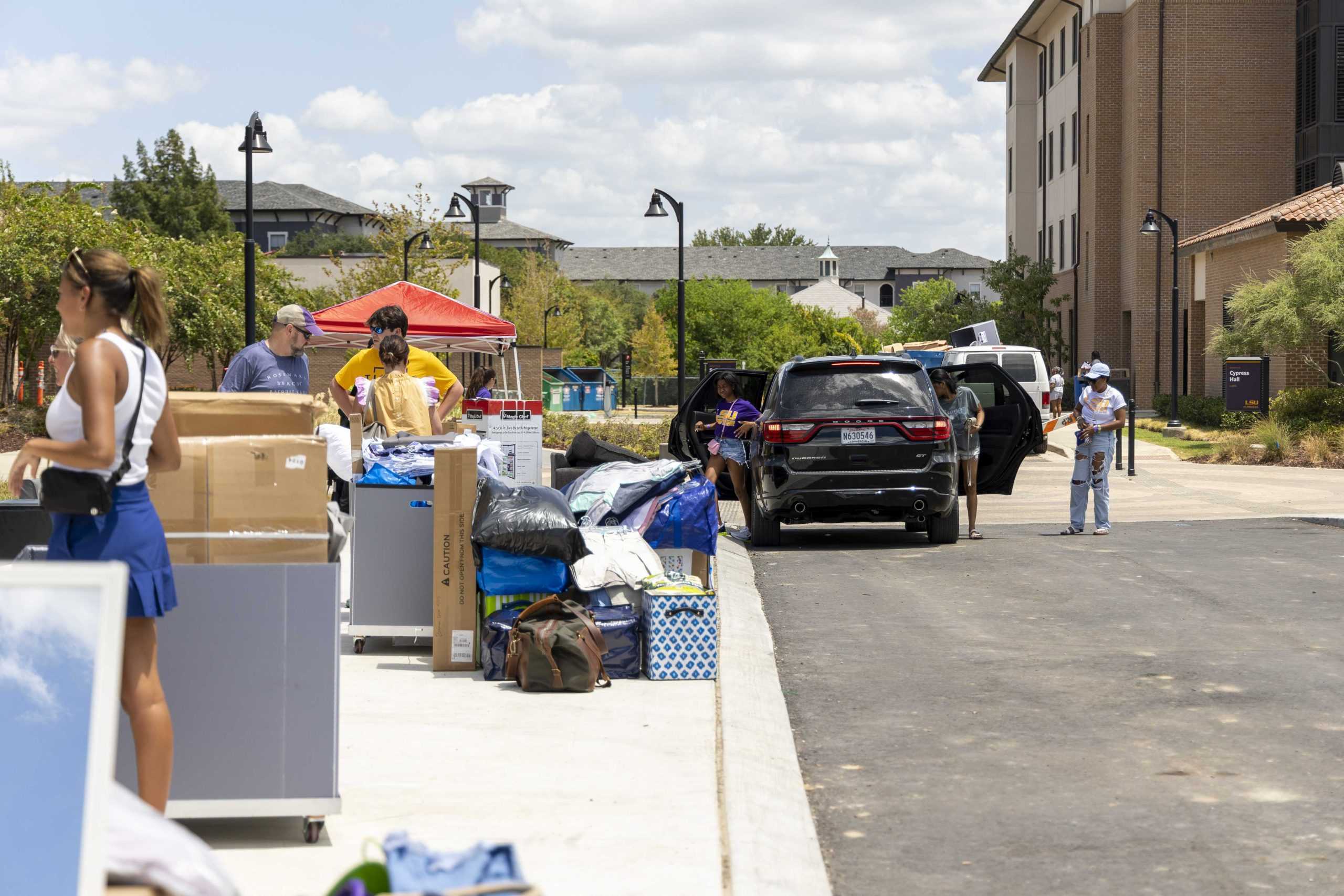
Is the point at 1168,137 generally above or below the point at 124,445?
above

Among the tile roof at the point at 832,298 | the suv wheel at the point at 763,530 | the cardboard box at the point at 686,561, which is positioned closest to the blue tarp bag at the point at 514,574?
the cardboard box at the point at 686,561

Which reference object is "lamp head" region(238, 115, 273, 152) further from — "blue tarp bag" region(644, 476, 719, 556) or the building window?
the building window

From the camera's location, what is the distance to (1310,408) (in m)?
29.3

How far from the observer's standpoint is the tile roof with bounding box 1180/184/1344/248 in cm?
3444

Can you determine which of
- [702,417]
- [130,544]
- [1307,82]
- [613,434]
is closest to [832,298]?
[1307,82]

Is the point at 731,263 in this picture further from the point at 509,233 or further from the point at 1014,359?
the point at 1014,359

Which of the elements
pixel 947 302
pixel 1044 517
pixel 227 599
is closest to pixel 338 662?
pixel 227 599

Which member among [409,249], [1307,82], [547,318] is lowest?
[409,249]

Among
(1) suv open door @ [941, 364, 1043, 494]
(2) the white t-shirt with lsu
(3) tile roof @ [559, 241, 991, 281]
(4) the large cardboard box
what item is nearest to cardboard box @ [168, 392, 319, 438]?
(4) the large cardboard box

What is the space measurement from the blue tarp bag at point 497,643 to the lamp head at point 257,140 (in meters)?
17.2

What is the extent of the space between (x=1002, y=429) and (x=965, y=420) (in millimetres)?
1049

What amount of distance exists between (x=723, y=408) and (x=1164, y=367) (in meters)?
38.4

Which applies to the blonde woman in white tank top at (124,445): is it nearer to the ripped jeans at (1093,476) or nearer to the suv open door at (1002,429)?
the suv open door at (1002,429)

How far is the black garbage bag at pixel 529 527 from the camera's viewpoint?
7.60 meters
